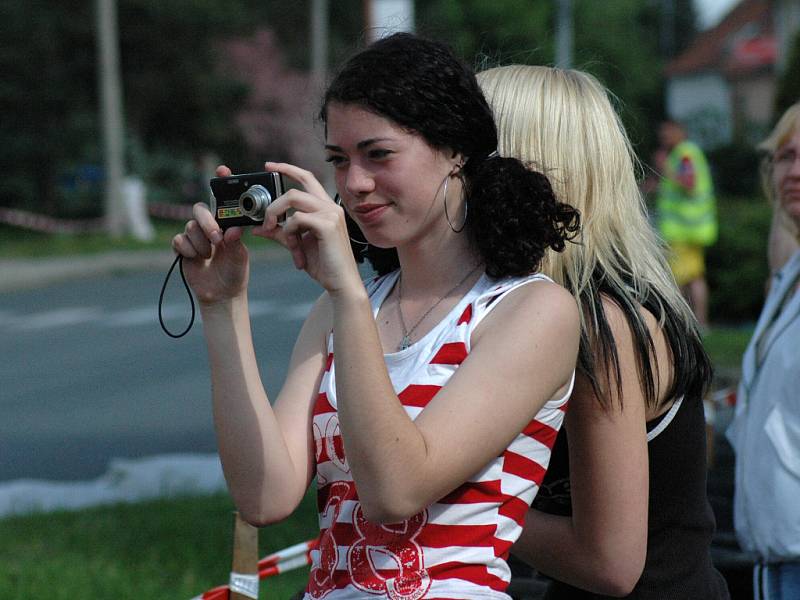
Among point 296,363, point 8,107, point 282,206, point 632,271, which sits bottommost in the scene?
point 8,107

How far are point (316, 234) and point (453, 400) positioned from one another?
318 millimetres

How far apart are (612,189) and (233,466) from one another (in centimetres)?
82

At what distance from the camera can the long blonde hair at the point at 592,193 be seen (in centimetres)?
220

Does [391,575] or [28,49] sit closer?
[391,575]

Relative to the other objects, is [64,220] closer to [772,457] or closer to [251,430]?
[772,457]

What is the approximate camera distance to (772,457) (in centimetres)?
279

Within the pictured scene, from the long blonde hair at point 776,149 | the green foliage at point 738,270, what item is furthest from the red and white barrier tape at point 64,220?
the long blonde hair at point 776,149

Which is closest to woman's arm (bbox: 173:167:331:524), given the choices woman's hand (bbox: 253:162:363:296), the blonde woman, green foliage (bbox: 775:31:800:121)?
woman's hand (bbox: 253:162:363:296)

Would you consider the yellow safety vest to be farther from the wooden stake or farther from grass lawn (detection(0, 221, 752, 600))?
A: the wooden stake

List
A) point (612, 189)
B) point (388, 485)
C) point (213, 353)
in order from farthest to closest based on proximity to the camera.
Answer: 1. point (612, 189)
2. point (213, 353)
3. point (388, 485)

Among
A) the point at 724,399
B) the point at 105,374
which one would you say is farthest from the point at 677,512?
the point at 105,374

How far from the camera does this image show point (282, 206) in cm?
187

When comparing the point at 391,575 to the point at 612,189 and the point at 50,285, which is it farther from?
the point at 50,285

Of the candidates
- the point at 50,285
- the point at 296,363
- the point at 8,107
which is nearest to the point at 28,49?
the point at 8,107
